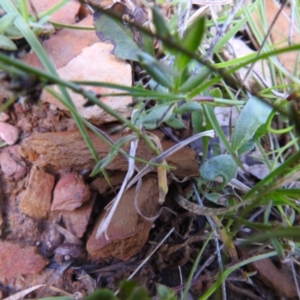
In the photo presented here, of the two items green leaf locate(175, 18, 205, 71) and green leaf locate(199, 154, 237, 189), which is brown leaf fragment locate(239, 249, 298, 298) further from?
green leaf locate(175, 18, 205, 71)

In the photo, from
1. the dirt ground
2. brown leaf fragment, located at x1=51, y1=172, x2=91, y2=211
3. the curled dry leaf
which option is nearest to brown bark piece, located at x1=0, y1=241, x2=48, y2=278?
the dirt ground

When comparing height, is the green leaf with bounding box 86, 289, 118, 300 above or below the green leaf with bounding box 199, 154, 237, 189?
below

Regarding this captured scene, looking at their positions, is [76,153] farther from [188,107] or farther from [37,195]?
[188,107]

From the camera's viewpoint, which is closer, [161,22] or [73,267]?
[161,22]

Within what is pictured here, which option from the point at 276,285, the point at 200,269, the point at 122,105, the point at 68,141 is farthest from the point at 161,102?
the point at 276,285

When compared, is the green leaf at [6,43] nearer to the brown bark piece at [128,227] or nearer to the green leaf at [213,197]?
the brown bark piece at [128,227]

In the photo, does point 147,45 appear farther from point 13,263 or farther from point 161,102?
point 13,263
